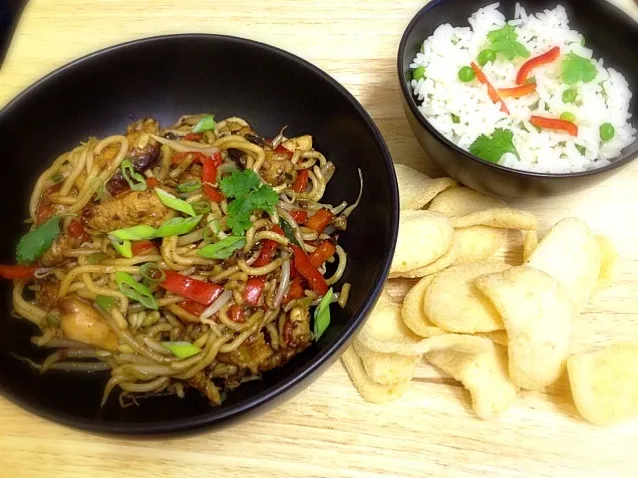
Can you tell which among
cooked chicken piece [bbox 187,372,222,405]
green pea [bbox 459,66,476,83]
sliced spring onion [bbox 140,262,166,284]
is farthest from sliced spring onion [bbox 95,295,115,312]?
green pea [bbox 459,66,476,83]

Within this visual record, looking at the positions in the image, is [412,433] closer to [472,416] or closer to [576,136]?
[472,416]

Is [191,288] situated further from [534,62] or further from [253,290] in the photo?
[534,62]

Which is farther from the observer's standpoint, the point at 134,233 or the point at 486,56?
the point at 486,56

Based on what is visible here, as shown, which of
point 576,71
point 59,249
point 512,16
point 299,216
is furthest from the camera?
point 512,16

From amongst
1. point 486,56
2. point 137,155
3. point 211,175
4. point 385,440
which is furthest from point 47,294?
point 486,56

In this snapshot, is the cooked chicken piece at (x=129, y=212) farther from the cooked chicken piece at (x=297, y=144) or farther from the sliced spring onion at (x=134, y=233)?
the cooked chicken piece at (x=297, y=144)

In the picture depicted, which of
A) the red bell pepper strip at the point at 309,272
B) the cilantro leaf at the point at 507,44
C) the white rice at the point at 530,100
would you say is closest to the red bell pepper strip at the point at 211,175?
the red bell pepper strip at the point at 309,272

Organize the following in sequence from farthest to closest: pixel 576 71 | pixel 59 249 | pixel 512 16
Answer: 1. pixel 512 16
2. pixel 576 71
3. pixel 59 249

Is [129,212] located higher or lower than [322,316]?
higher
